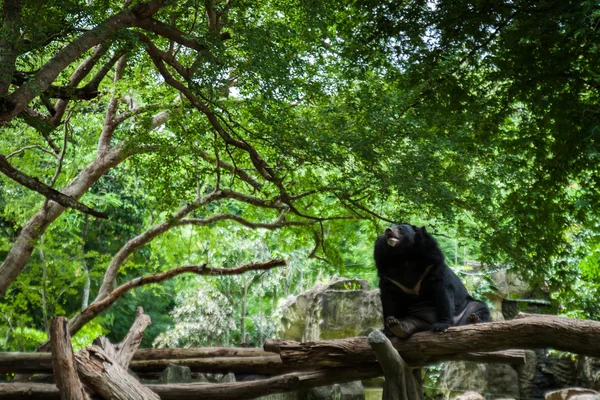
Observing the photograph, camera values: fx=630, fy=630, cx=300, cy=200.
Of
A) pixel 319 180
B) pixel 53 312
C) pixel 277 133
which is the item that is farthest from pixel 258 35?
pixel 53 312

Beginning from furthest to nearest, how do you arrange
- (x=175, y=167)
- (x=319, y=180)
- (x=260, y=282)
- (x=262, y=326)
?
(x=262, y=326), (x=260, y=282), (x=319, y=180), (x=175, y=167)

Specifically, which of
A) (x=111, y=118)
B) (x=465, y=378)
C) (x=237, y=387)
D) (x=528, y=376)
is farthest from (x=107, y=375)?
(x=528, y=376)

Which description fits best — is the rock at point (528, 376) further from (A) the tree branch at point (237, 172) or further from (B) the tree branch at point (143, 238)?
(B) the tree branch at point (143, 238)

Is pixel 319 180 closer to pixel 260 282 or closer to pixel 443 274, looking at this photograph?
pixel 443 274

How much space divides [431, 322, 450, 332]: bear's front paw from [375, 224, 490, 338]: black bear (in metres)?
0.04

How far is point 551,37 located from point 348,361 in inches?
119

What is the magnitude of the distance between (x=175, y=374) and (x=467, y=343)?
8.56 feet

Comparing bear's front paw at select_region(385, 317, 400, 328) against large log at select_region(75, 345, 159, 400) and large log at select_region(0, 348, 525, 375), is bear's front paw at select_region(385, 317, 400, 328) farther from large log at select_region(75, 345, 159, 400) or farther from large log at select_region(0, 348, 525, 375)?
large log at select_region(75, 345, 159, 400)

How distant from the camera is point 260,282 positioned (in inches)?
523

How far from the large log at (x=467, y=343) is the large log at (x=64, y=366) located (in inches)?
A: 51.6

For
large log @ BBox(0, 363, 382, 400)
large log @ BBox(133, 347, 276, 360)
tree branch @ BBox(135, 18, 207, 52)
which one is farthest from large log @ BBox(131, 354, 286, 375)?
tree branch @ BBox(135, 18, 207, 52)

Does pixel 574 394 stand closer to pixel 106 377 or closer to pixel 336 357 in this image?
pixel 336 357

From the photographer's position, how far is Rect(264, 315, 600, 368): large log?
11.5ft

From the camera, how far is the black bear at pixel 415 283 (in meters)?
4.33
